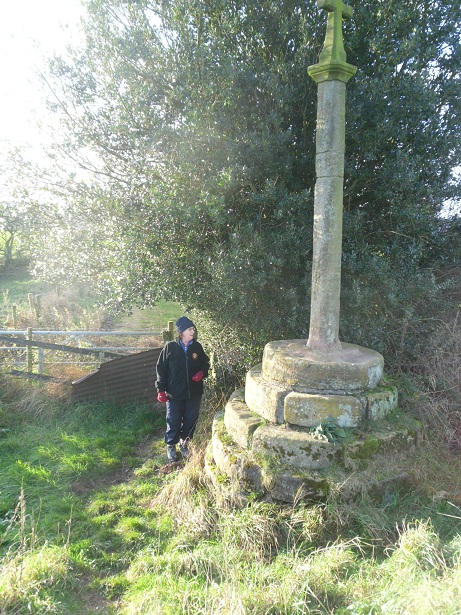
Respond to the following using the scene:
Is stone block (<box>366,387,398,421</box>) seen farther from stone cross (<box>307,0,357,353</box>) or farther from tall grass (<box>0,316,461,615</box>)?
stone cross (<box>307,0,357,353</box>)

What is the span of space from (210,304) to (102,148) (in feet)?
11.2

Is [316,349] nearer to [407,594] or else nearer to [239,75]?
[407,594]

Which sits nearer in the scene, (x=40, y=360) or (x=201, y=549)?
(x=201, y=549)

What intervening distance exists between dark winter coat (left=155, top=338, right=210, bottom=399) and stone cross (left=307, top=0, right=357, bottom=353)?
6.09ft

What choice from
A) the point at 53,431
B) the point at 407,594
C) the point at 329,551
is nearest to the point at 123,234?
the point at 53,431

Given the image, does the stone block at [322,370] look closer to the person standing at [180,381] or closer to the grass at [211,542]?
the grass at [211,542]

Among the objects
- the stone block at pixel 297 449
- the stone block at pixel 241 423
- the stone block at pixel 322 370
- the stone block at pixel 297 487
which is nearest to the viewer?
the stone block at pixel 297 487

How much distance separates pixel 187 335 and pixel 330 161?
2.66 metres

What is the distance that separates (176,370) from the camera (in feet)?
17.6

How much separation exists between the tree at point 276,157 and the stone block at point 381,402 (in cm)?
118

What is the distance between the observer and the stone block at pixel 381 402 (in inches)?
164

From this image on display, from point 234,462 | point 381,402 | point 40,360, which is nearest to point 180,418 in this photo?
point 234,462

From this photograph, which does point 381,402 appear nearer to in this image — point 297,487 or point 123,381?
point 297,487

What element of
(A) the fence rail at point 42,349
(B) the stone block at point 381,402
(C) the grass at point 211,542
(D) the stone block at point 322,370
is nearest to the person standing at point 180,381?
(C) the grass at point 211,542
